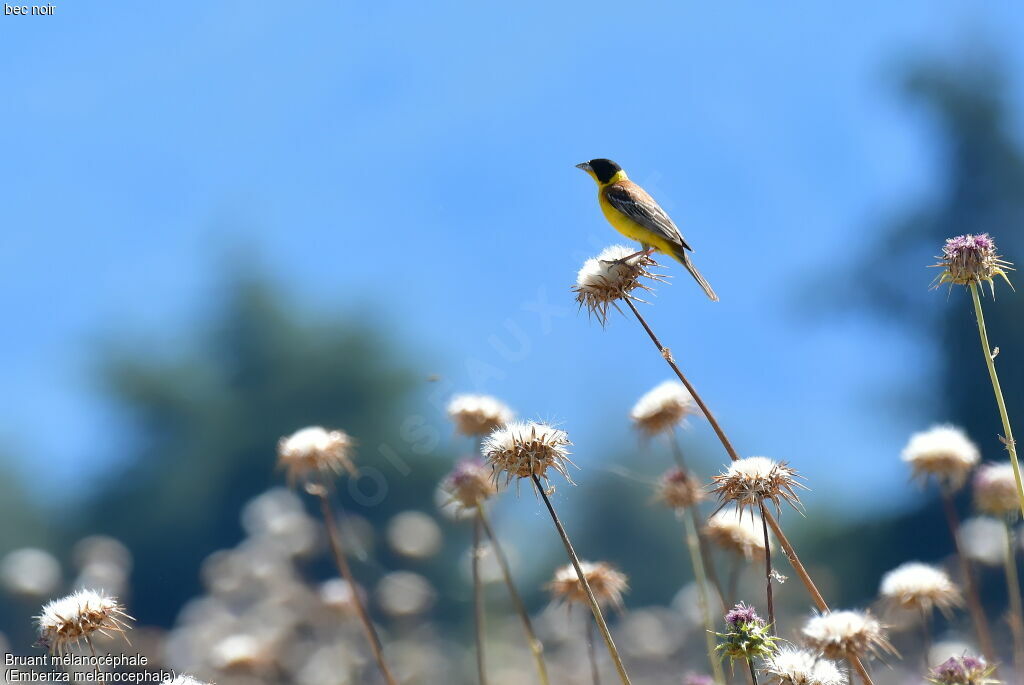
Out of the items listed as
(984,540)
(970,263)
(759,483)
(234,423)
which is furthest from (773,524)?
(234,423)

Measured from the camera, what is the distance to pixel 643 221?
4.70 m

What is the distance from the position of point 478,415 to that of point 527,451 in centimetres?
192

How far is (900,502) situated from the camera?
61.2 ft

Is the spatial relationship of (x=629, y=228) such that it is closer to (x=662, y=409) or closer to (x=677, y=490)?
(x=662, y=409)

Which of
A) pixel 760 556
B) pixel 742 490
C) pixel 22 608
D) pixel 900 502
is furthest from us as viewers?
pixel 900 502

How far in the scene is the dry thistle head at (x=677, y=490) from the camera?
482 centimetres

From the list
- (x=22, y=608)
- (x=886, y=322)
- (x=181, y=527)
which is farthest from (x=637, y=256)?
(x=181, y=527)

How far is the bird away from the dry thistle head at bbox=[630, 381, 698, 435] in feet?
1.86

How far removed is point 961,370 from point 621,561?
7084 millimetres

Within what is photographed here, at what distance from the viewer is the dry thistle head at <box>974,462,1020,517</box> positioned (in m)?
4.89

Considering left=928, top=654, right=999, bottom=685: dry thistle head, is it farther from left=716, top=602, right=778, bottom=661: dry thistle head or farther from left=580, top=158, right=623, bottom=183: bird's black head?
left=580, top=158, right=623, bottom=183: bird's black head

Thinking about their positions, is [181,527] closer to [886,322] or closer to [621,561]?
Result: [621,561]

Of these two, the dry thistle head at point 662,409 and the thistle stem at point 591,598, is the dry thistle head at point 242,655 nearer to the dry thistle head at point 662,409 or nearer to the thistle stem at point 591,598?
the dry thistle head at point 662,409

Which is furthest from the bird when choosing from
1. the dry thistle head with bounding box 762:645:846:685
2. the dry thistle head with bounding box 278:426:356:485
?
the dry thistle head with bounding box 762:645:846:685
